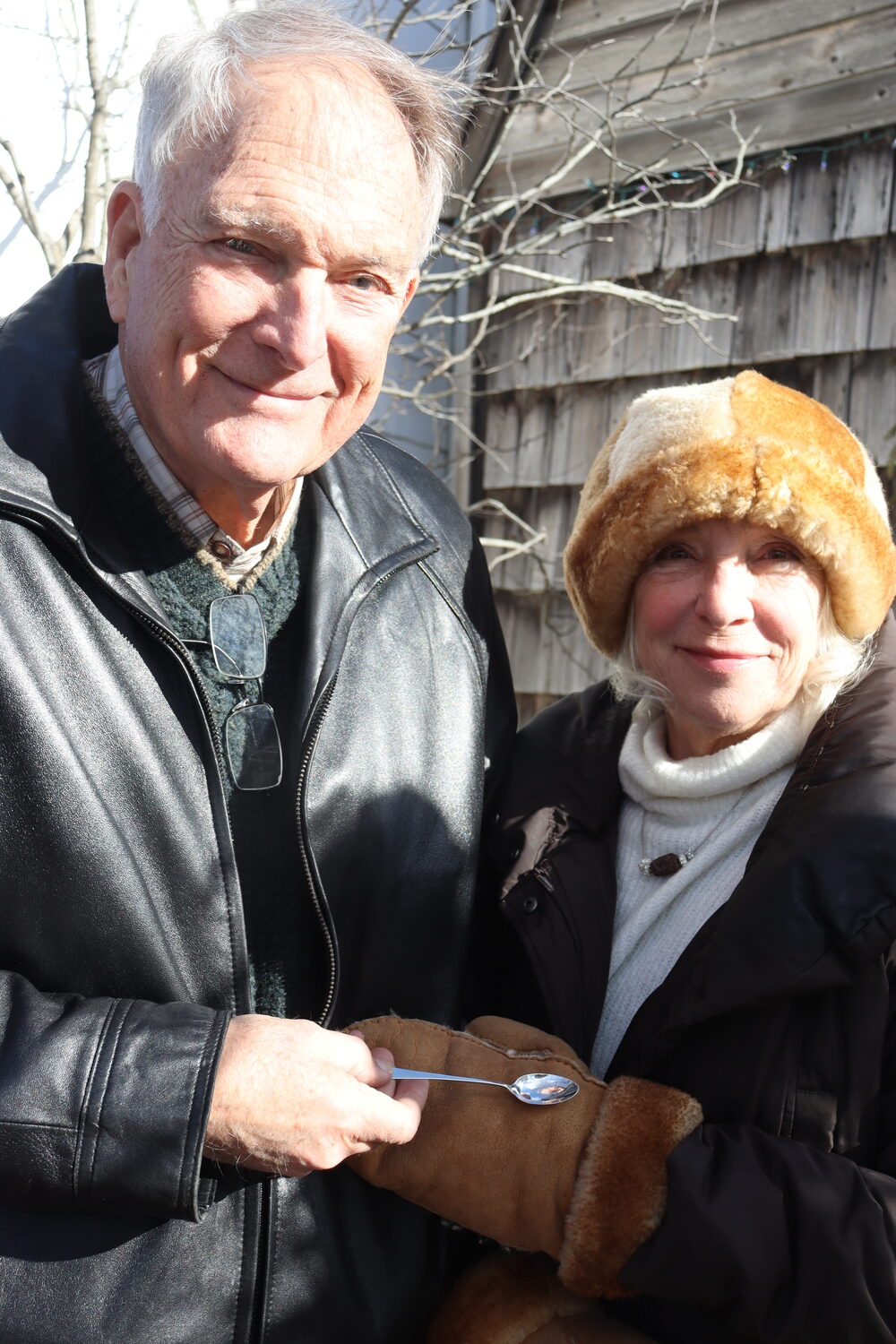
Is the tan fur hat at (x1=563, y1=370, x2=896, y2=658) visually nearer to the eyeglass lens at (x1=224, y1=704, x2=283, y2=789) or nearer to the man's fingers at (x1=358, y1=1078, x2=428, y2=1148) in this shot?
the eyeglass lens at (x1=224, y1=704, x2=283, y2=789)

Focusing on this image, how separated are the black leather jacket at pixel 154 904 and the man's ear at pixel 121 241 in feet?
0.28

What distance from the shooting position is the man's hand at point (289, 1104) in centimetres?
138

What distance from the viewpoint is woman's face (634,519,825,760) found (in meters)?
1.79

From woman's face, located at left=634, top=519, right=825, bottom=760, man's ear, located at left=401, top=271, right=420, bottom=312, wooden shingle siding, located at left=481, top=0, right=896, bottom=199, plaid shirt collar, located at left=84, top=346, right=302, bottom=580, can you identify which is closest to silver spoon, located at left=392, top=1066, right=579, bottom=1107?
woman's face, located at left=634, top=519, right=825, bottom=760

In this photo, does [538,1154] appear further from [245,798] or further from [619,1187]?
[245,798]

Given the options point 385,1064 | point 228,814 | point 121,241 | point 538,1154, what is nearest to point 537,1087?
point 538,1154

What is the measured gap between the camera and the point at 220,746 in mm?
1621

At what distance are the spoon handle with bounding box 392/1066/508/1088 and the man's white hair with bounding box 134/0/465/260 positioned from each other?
1200 mm

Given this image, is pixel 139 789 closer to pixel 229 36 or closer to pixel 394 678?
pixel 394 678

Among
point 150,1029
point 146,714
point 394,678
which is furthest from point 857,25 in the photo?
point 150,1029

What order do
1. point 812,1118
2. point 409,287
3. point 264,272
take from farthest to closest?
point 409,287 → point 264,272 → point 812,1118

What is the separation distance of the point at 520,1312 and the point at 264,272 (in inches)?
57.6

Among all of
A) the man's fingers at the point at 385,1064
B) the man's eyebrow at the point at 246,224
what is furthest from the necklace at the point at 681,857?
the man's eyebrow at the point at 246,224

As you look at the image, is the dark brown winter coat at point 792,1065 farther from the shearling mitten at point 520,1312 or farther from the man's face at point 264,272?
the man's face at point 264,272
